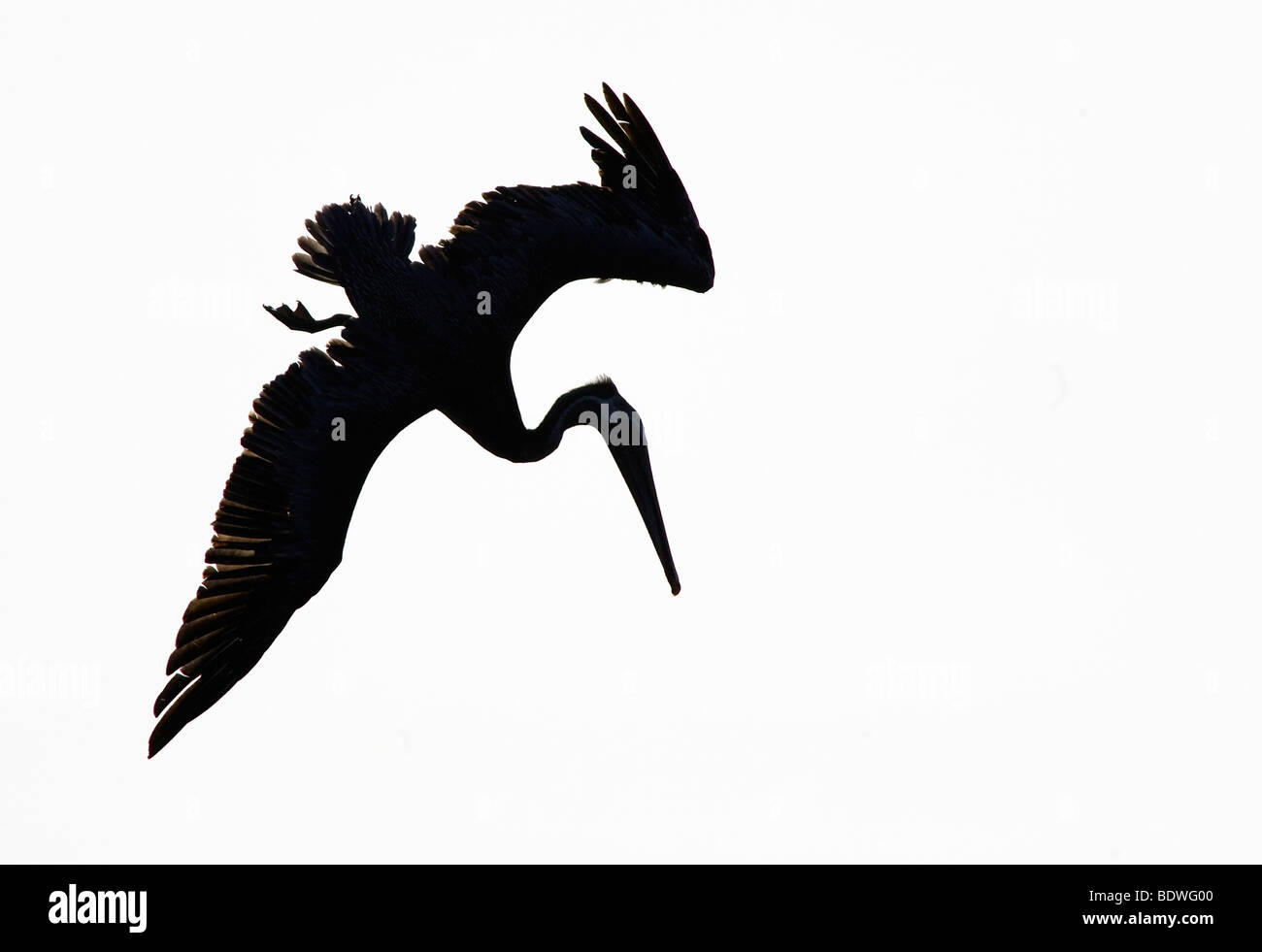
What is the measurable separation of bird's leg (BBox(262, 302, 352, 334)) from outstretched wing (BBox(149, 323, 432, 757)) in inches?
15.8

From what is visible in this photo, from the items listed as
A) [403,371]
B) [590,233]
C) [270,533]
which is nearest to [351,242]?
[403,371]

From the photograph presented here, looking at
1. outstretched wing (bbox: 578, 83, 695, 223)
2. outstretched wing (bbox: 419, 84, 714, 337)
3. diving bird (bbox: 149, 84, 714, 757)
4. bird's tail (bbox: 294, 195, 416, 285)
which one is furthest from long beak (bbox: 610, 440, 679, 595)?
bird's tail (bbox: 294, 195, 416, 285)

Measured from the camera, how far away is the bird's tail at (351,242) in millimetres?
12992

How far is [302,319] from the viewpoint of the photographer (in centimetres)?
1292

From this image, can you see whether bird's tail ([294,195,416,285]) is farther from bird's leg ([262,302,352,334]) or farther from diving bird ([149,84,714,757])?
bird's leg ([262,302,352,334])

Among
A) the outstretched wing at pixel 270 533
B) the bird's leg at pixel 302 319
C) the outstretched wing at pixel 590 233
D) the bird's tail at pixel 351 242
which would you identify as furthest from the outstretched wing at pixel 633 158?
the outstretched wing at pixel 270 533

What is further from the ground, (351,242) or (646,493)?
(351,242)

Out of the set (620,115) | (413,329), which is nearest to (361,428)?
(413,329)

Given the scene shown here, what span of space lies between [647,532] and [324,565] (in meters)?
2.68

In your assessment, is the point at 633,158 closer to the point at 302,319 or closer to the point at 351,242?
the point at 351,242

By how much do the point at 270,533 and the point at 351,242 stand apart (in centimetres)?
199

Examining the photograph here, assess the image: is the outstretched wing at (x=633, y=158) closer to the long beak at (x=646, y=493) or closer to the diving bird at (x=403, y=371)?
the diving bird at (x=403, y=371)

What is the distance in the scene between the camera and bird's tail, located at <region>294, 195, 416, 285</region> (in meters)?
13.0

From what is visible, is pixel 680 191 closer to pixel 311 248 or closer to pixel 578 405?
pixel 578 405
